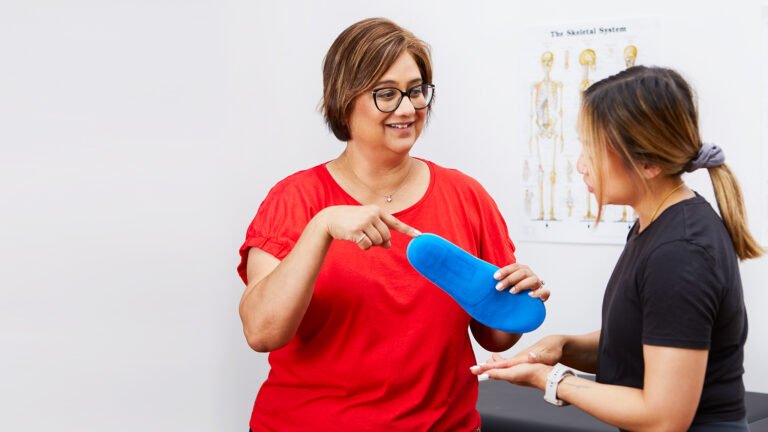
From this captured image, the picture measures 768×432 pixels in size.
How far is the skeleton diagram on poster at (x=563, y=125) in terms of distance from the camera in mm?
2430

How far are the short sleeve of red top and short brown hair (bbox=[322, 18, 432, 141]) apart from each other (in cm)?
17

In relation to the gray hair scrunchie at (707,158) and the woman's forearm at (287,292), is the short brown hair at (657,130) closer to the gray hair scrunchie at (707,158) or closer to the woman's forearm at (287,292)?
the gray hair scrunchie at (707,158)

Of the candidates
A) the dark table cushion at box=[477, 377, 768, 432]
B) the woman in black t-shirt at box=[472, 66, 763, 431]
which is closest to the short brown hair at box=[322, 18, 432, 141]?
the woman in black t-shirt at box=[472, 66, 763, 431]

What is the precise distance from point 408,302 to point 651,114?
0.54 meters

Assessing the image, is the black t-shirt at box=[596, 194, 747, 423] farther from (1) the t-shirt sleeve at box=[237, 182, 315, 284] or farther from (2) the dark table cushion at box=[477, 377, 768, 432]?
(2) the dark table cushion at box=[477, 377, 768, 432]

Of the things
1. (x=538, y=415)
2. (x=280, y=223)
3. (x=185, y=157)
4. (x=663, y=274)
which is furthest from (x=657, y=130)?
(x=185, y=157)

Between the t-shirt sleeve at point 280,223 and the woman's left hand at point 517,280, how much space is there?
14.6 inches

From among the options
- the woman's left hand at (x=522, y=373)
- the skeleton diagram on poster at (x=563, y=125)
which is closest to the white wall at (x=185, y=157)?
the skeleton diagram on poster at (x=563, y=125)

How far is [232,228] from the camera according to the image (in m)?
2.55

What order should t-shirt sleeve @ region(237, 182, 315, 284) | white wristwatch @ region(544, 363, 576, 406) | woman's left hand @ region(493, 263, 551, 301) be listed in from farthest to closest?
t-shirt sleeve @ region(237, 182, 315, 284), woman's left hand @ region(493, 263, 551, 301), white wristwatch @ region(544, 363, 576, 406)

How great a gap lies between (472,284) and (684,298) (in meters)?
0.37

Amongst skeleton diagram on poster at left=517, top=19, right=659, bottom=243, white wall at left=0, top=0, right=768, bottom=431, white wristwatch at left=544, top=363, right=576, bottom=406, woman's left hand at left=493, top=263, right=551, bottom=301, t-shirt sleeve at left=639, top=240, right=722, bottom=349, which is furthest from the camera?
skeleton diagram on poster at left=517, top=19, right=659, bottom=243

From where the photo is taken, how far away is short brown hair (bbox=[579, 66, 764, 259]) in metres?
1.23

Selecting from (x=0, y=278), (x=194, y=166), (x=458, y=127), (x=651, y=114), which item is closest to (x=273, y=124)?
(x=194, y=166)
